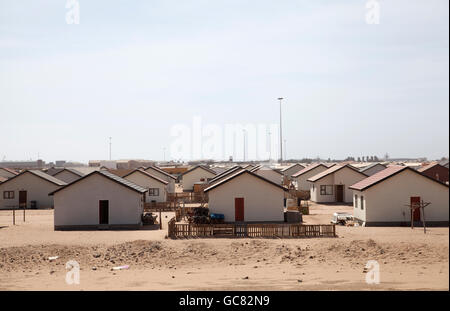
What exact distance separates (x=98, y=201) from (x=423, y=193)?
23553mm

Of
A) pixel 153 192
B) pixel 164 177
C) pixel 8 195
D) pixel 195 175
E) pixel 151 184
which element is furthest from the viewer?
pixel 195 175

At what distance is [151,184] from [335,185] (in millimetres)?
21462

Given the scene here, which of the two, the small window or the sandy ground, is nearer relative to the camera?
the sandy ground

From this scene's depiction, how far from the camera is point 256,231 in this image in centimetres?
2850

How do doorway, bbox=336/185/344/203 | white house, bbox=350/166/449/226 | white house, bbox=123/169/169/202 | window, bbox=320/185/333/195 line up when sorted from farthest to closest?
white house, bbox=123/169/169/202
window, bbox=320/185/333/195
doorway, bbox=336/185/344/203
white house, bbox=350/166/449/226

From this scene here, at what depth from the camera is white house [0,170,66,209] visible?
49750 mm

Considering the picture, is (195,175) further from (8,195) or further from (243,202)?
(243,202)

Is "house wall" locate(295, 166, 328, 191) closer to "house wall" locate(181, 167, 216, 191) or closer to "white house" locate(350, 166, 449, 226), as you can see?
"house wall" locate(181, 167, 216, 191)

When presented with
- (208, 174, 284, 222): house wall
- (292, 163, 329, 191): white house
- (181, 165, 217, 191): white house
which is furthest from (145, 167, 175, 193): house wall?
(208, 174, 284, 222): house wall

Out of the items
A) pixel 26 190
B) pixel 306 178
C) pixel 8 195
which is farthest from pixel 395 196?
pixel 8 195

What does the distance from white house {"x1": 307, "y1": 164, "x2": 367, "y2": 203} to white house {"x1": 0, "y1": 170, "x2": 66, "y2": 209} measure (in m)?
29.7
